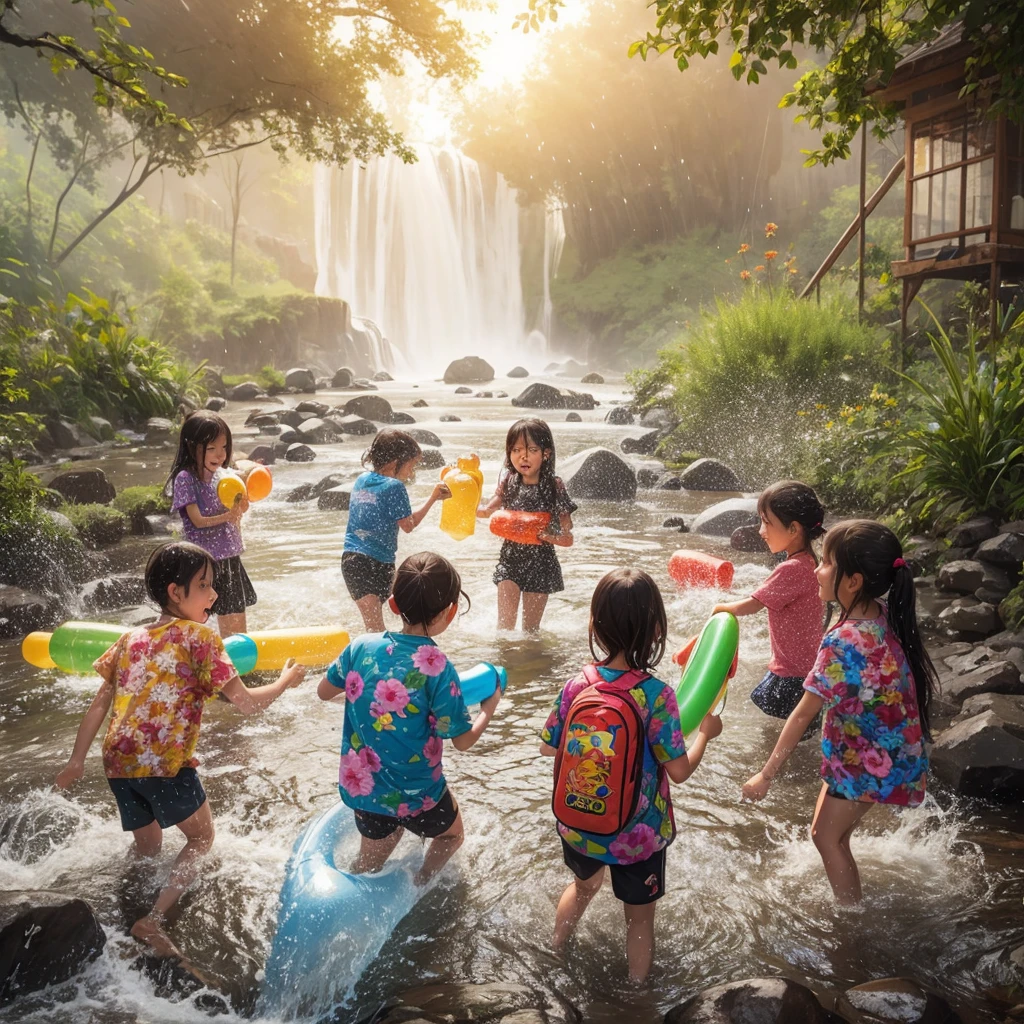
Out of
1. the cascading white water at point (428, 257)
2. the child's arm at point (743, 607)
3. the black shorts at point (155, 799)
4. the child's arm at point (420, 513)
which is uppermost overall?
the cascading white water at point (428, 257)

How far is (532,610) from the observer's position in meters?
6.17

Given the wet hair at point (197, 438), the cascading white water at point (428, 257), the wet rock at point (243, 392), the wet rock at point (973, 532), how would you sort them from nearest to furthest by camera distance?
the wet hair at point (197, 438) → the wet rock at point (973, 532) → the wet rock at point (243, 392) → the cascading white water at point (428, 257)

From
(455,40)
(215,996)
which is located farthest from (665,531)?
(455,40)

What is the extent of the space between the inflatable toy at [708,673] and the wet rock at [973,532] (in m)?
3.83

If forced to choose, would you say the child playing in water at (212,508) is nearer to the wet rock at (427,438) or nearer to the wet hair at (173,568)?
the wet hair at (173,568)

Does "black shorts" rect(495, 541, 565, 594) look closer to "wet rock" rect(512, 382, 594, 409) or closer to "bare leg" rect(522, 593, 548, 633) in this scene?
"bare leg" rect(522, 593, 548, 633)

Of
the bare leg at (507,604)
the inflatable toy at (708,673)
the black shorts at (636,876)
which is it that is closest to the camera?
the black shorts at (636,876)

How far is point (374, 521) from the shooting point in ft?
18.1

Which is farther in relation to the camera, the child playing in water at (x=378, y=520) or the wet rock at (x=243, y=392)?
the wet rock at (x=243, y=392)

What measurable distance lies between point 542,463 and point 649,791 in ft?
10.6

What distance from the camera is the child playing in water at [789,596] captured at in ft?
12.9

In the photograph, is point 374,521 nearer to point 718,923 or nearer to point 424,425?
point 718,923

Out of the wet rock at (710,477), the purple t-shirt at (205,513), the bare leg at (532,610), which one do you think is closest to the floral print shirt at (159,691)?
the purple t-shirt at (205,513)

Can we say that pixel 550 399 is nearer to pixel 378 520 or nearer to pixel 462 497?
pixel 462 497
